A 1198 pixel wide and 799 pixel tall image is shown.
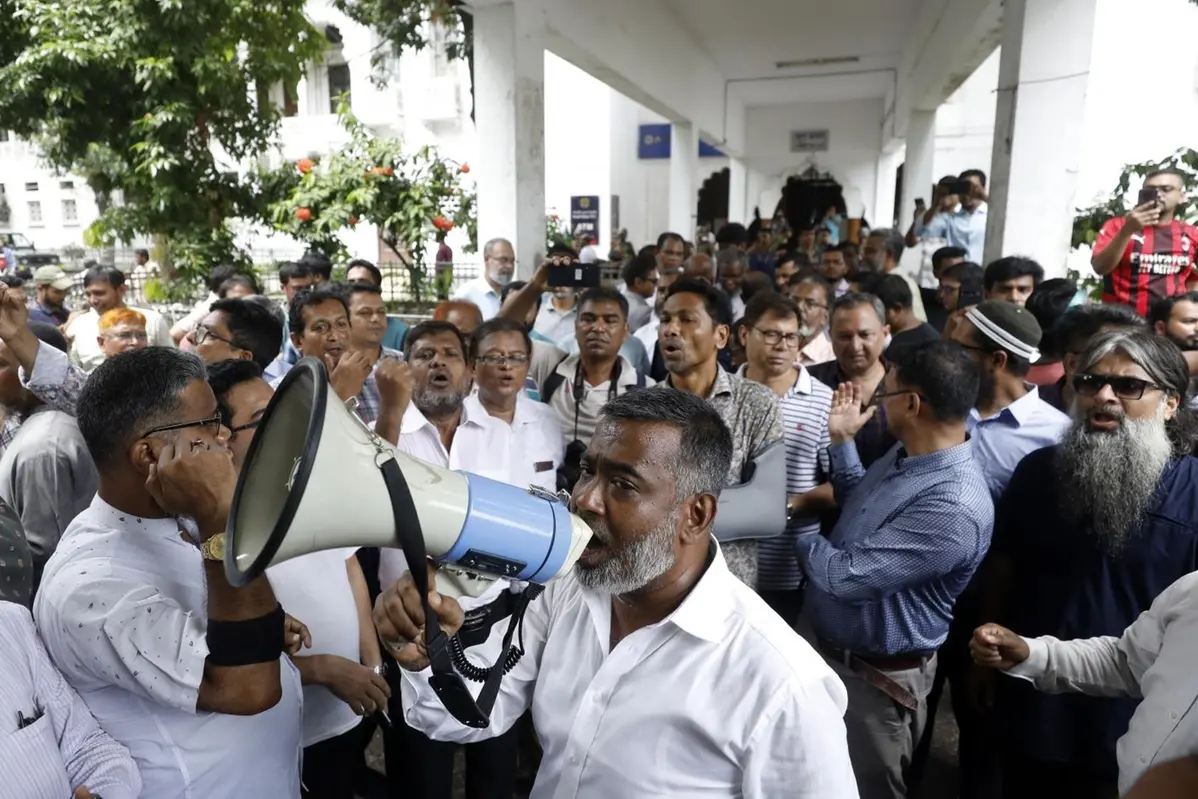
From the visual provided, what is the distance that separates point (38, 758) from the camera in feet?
4.22

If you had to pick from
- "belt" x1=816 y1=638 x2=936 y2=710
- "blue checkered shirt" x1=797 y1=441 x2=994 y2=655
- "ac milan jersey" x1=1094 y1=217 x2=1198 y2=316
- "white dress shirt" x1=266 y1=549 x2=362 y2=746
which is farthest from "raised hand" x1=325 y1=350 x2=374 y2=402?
"ac milan jersey" x1=1094 y1=217 x2=1198 y2=316

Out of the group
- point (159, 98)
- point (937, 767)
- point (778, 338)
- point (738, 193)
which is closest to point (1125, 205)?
point (778, 338)

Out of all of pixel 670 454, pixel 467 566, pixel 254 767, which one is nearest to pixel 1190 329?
pixel 670 454

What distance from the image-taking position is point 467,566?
1.19 metres

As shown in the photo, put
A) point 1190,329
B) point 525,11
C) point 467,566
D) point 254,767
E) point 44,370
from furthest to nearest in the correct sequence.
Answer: point 525,11 < point 1190,329 < point 44,370 < point 254,767 < point 467,566

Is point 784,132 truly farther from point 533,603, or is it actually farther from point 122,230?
point 533,603

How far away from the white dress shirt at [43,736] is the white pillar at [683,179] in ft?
37.2

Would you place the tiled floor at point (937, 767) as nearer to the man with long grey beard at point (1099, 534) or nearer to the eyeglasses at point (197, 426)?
the man with long grey beard at point (1099, 534)

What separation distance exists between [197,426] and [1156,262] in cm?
495

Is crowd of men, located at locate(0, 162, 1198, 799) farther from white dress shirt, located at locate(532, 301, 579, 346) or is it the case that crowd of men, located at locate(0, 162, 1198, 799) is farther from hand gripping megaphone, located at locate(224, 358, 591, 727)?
white dress shirt, located at locate(532, 301, 579, 346)

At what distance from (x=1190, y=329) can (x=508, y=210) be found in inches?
160

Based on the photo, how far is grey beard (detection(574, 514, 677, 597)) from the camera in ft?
4.59

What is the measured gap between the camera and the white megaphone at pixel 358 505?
1.04 metres

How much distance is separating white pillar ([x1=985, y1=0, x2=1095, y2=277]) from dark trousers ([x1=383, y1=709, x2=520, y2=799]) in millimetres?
4253
